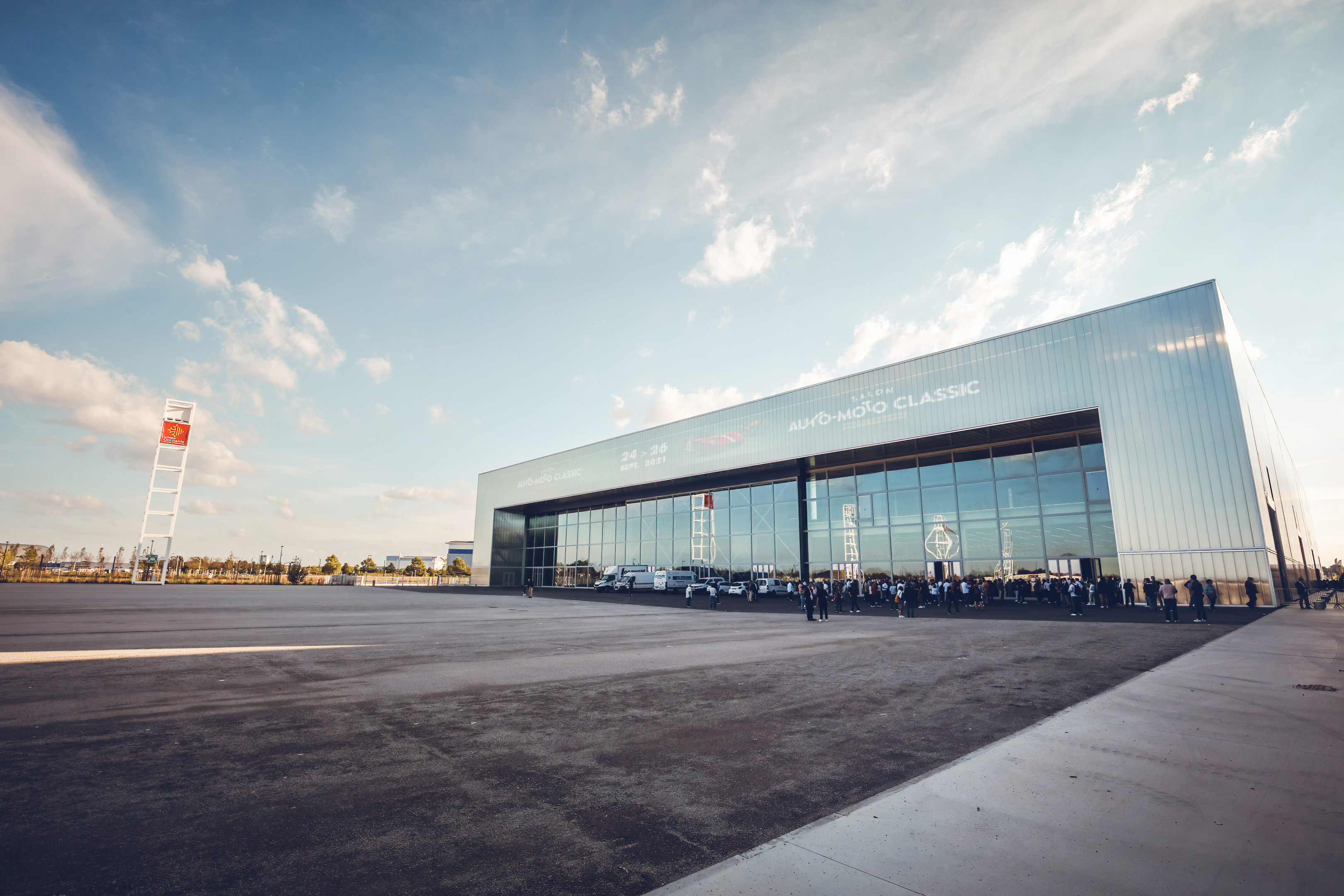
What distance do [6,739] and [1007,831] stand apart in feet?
29.2

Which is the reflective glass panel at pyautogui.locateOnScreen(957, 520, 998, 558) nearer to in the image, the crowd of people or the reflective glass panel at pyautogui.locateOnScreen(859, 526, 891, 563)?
the crowd of people

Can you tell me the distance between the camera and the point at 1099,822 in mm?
3938

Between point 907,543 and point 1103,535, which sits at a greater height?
point 1103,535

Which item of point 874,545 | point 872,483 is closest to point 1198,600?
point 874,545

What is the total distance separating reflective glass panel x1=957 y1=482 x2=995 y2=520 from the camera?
114 feet

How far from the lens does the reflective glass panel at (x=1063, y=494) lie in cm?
3178

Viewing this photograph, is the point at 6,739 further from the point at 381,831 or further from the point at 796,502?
the point at 796,502

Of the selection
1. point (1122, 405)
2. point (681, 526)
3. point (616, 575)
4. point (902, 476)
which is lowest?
point (616, 575)

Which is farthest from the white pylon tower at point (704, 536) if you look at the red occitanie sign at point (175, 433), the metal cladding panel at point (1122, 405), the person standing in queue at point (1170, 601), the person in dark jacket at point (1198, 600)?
the red occitanie sign at point (175, 433)

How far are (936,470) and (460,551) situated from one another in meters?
149

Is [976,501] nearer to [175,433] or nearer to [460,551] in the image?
[175,433]

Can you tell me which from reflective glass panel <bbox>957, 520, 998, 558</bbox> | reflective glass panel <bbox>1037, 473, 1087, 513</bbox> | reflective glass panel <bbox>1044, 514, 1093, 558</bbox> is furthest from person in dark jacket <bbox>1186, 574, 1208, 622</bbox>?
reflective glass panel <bbox>957, 520, 998, 558</bbox>

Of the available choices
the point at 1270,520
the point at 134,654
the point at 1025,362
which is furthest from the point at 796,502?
the point at 134,654

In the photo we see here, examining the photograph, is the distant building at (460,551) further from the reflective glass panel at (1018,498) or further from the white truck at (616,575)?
the reflective glass panel at (1018,498)
